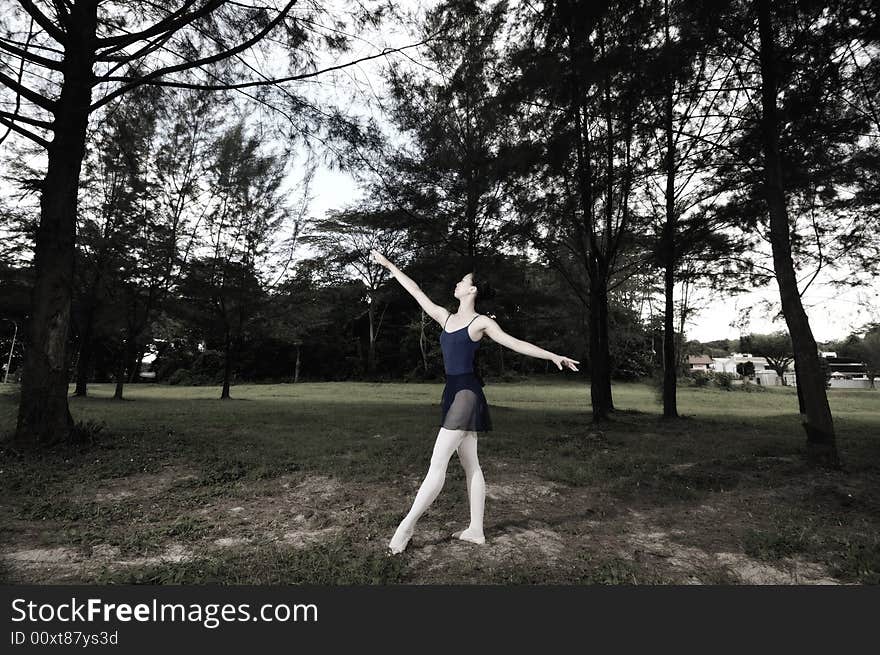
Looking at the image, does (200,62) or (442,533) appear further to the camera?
(200,62)

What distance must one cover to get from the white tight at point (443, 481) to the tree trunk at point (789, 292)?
5.76 m

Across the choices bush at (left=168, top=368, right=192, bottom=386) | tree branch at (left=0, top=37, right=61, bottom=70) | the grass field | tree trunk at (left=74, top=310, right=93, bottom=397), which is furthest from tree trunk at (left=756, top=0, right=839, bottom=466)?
bush at (left=168, top=368, right=192, bottom=386)

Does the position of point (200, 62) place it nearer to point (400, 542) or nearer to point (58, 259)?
point (58, 259)

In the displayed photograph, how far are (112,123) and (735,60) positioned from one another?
11.1 m

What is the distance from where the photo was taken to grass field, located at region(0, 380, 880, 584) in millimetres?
3510

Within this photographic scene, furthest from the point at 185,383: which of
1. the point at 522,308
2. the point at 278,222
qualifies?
the point at 522,308

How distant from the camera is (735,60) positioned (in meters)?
7.58

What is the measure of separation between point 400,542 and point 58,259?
718 centimetres

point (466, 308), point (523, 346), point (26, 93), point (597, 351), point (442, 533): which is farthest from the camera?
point (597, 351)

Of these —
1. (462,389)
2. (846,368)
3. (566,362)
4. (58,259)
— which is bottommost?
(846,368)

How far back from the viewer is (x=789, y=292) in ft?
22.7

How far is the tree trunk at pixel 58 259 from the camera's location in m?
6.98

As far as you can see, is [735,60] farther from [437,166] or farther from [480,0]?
[437,166]

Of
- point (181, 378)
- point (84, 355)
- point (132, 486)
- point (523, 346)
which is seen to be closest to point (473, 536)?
point (523, 346)
